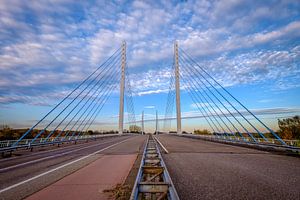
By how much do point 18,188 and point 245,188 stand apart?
588cm

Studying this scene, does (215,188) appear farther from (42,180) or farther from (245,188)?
(42,180)

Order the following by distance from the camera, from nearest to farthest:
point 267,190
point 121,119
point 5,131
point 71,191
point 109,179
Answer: point 267,190
point 71,191
point 109,179
point 121,119
point 5,131

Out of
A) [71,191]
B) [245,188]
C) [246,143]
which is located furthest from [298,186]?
[246,143]

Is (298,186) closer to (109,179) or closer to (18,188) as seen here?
(109,179)

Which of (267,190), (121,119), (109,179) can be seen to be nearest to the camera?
(267,190)

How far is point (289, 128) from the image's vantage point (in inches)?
2425

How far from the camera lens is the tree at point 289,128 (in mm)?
59000

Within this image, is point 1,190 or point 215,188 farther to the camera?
point 1,190

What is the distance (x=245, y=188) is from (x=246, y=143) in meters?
15.0

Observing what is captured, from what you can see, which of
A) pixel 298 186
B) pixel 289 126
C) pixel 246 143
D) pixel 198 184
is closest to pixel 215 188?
pixel 198 184

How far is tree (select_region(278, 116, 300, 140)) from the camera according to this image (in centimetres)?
5900

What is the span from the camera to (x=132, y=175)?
22.0ft

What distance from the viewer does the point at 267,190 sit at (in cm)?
480

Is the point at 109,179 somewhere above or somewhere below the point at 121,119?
below
